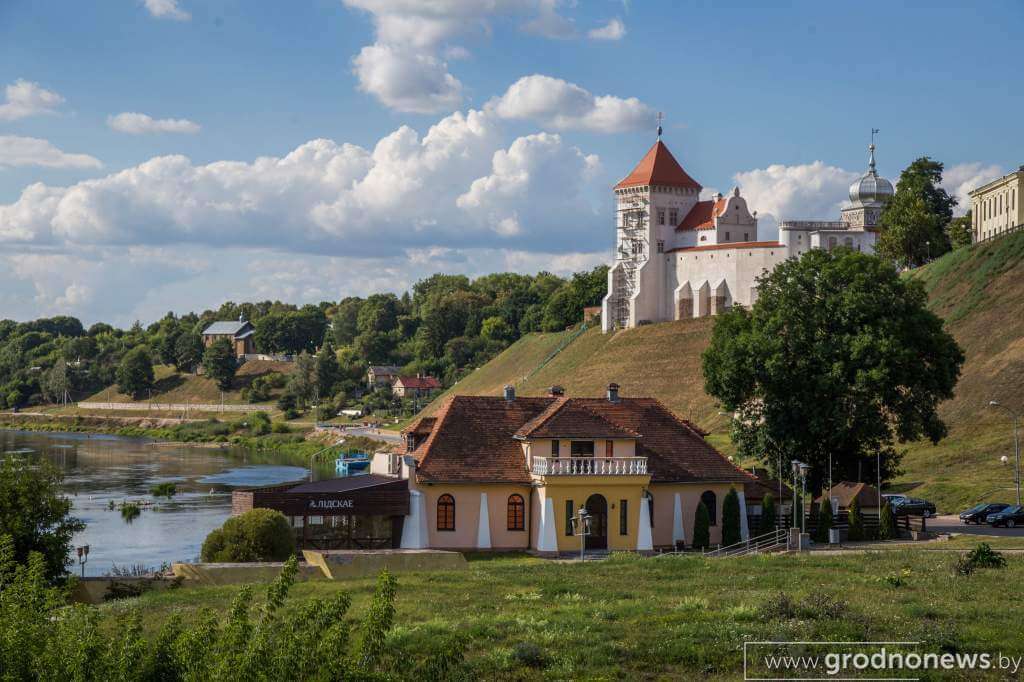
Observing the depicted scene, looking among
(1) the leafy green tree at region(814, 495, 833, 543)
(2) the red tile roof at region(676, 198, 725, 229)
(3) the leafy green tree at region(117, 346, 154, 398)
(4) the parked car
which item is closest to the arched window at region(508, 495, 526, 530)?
(1) the leafy green tree at region(814, 495, 833, 543)

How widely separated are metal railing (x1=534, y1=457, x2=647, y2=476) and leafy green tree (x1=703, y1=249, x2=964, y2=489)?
34.7 feet

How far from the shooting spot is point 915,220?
112 metres

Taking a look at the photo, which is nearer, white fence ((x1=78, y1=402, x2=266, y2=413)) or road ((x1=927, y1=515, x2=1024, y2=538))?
road ((x1=927, y1=515, x2=1024, y2=538))

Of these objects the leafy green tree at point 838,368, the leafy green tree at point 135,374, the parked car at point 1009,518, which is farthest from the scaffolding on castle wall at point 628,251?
the parked car at point 1009,518

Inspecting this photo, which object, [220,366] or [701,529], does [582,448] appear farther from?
[220,366]

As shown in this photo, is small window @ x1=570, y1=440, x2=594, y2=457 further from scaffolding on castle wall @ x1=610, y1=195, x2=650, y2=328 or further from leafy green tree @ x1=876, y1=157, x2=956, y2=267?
scaffolding on castle wall @ x1=610, y1=195, x2=650, y2=328

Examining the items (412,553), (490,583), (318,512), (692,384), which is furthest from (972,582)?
(692,384)

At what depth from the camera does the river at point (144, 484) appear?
173 feet

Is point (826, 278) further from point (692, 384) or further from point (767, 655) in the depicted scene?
point (692, 384)

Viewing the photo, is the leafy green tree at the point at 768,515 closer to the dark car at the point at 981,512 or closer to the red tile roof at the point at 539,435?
the red tile roof at the point at 539,435

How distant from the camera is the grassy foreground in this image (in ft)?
69.7

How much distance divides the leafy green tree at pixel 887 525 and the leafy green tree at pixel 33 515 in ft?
85.1

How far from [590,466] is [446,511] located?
4851 mm

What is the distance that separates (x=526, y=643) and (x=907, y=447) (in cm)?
5095
